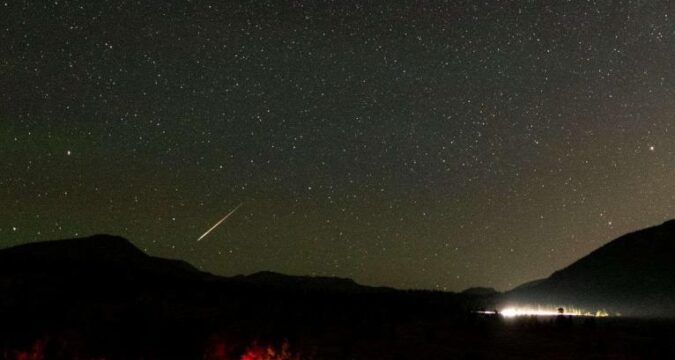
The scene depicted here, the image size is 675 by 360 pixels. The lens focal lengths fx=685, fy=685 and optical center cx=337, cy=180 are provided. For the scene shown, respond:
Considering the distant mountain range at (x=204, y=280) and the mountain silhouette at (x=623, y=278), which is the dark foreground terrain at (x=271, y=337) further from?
the mountain silhouette at (x=623, y=278)

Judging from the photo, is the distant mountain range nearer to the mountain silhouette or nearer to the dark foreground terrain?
the mountain silhouette

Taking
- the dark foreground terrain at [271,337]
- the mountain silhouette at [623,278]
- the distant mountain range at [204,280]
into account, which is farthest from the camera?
the mountain silhouette at [623,278]

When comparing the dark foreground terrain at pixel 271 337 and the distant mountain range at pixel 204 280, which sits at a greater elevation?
the distant mountain range at pixel 204 280

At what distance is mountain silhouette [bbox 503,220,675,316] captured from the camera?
362 ft

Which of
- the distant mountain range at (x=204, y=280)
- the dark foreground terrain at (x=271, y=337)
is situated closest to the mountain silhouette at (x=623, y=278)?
the distant mountain range at (x=204, y=280)

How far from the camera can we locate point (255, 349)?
59.5 ft

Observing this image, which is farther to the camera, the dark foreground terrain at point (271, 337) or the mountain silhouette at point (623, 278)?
the mountain silhouette at point (623, 278)

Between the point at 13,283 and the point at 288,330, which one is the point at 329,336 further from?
the point at 13,283

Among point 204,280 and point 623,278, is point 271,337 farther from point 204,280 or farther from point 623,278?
point 623,278

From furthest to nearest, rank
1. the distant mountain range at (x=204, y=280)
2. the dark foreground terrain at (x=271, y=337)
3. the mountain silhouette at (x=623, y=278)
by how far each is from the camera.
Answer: the mountain silhouette at (x=623, y=278), the distant mountain range at (x=204, y=280), the dark foreground terrain at (x=271, y=337)

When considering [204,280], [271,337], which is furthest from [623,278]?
[271,337]

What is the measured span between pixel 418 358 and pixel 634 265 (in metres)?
129

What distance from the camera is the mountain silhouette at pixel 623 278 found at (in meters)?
110

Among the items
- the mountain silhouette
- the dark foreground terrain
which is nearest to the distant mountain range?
the mountain silhouette
